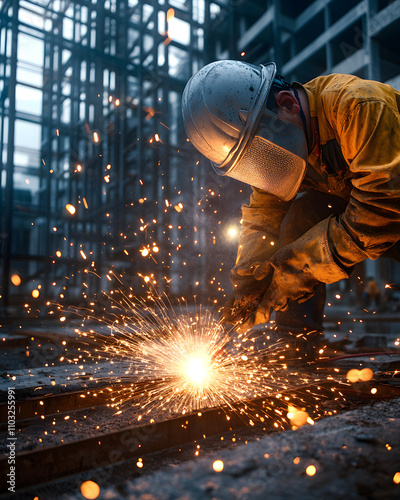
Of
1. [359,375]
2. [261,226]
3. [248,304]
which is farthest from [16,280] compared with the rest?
[359,375]

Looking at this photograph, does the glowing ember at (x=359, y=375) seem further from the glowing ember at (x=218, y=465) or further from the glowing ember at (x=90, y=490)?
the glowing ember at (x=90, y=490)

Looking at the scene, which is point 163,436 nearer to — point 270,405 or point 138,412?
point 138,412

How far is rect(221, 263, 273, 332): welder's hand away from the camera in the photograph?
5.76ft

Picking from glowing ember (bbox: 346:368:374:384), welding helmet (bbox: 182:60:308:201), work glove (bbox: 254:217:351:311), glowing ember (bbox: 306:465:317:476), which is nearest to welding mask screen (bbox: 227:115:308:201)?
welding helmet (bbox: 182:60:308:201)

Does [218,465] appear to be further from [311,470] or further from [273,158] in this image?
[273,158]

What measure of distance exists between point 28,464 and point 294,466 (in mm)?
632

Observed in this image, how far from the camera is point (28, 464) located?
98cm

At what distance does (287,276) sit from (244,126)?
1.99ft

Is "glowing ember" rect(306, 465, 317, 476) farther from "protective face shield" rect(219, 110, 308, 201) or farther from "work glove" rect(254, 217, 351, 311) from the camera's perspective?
"protective face shield" rect(219, 110, 308, 201)

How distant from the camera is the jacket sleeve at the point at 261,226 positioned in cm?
202

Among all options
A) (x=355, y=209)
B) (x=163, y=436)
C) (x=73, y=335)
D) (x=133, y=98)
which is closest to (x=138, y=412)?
(x=163, y=436)

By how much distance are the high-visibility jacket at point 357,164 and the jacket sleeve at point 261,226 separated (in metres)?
0.47

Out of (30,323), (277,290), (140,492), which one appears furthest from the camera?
(30,323)

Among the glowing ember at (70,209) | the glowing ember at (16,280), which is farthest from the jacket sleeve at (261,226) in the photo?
the glowing ember at (16,280)
